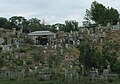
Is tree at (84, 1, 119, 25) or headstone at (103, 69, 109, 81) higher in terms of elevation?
tree at (84, 1, 119, 25)

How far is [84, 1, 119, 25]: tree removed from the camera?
161 ft

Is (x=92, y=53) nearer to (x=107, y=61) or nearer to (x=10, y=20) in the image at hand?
(x=107, y=61)

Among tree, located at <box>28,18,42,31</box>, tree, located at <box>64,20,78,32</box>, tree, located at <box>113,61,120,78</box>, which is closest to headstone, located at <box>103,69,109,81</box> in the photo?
tree, located at <box>113,61,120,78</box>

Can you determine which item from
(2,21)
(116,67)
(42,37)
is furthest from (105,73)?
(2,21)

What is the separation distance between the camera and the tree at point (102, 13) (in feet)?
161

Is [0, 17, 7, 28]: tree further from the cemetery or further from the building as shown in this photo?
the building

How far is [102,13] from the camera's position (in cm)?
4934

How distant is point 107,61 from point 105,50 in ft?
6.79

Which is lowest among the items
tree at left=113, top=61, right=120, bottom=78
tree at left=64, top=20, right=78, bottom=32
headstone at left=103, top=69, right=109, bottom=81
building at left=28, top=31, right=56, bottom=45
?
headstone at left=103, top=69, right=109, bottom=81

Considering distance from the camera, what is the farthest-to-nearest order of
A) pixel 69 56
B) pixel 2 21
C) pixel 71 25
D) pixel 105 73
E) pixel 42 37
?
1. pixel 2 21
2. pixel 71 25
3. pixel 42 37
4. pixel 69 56
5. pixel 105 73

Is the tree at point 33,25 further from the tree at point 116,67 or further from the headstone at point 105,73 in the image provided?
the tree at point 116,67

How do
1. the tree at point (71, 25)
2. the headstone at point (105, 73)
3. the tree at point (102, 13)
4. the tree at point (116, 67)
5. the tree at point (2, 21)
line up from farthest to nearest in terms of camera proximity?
the tree at point (2, 21) < the tree at point (71, 25) < the tree at point (102, 13) < the tree at point (116, 67) < the headstone at point (105, 73)

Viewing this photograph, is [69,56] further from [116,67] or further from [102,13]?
[102,13]

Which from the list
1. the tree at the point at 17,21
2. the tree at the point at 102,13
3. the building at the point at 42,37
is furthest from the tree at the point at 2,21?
the tree at the point at 102,13
